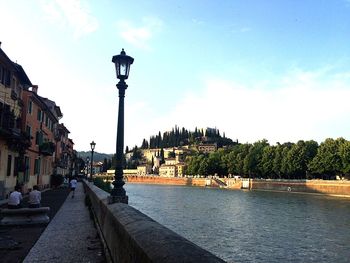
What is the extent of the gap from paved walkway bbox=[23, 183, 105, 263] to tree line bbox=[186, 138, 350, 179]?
84.4m

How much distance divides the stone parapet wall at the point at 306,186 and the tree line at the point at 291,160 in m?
3.79

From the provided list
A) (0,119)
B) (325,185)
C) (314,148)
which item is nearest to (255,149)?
(314,148)

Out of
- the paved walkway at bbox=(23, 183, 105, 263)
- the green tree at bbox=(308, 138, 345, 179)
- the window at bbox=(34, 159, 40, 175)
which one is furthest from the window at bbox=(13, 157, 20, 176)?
the green tree at bbox=(308, 138, 345, 179)

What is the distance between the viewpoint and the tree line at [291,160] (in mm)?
93812

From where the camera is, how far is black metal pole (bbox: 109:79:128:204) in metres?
10.9

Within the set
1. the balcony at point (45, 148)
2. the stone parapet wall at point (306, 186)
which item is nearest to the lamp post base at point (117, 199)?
the balcony at point (45, 148)

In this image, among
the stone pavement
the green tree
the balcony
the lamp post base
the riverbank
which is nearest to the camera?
the stone pavement

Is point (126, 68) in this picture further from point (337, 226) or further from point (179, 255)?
point (337, 226)

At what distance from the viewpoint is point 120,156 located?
1133 cm

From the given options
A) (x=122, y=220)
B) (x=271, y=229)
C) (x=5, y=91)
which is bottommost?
(x=271, y=229)

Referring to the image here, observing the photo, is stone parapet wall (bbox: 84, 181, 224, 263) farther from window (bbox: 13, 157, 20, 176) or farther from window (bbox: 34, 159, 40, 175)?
window (bbox: 34, 159, 40, 175)

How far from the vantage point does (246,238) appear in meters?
28.4

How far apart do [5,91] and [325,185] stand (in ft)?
265

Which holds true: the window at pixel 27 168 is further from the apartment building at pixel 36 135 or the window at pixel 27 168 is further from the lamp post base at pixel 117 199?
the lamp post base at pixel 117 199
